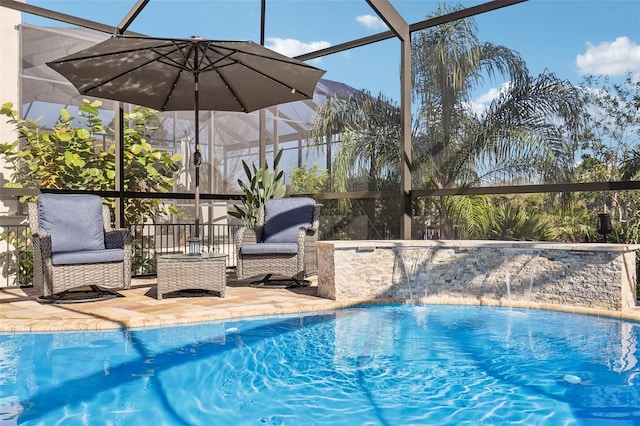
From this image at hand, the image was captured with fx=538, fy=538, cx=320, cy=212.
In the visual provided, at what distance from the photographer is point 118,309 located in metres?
4.92

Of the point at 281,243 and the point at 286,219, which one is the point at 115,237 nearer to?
the point at 281,243

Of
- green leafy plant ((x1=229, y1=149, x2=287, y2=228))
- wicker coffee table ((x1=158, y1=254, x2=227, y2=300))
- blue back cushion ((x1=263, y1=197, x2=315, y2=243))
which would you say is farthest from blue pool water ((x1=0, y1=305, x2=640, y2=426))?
green leafy plant ((x1=229, y1=149, x2=287, y2=228))

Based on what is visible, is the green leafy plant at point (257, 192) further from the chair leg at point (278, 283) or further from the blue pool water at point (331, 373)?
the blue pool water at point (331, 373)

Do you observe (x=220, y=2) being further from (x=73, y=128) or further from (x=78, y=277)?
(x=78, y=277)

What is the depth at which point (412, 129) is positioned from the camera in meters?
7.07

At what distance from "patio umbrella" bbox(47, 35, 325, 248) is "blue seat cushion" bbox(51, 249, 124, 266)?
837 millimetres

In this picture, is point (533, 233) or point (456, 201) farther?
point (456, 201)

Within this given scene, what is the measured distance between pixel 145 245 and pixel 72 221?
6.12 feet

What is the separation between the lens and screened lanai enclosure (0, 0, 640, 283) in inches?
234

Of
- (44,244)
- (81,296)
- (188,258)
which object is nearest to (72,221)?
(44,244)

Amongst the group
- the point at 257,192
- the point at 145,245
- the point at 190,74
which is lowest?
the point at 145,245

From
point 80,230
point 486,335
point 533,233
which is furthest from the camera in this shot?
point 533,233

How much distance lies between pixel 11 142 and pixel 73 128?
0.86m

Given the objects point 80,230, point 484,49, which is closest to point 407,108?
point 484,49
